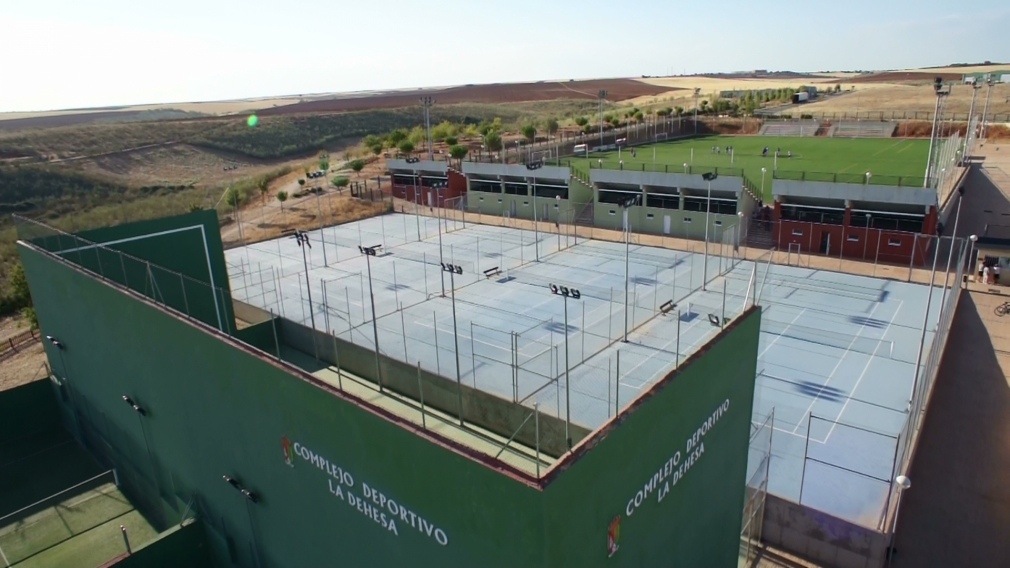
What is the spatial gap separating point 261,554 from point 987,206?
1949 inches

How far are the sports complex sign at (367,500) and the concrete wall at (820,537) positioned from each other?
890 cm

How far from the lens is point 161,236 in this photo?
1884cm

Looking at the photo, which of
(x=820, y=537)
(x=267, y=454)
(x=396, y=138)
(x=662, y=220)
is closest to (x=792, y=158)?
(x=662, y=220)

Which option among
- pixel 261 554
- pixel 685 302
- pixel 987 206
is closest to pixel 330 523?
pixel 261 554

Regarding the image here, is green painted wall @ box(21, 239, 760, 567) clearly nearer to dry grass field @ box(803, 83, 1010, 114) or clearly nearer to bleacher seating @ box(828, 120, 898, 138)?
bleacher seating @ box(828, 120, 898, 138)

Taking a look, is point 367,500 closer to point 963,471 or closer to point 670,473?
point 670,473

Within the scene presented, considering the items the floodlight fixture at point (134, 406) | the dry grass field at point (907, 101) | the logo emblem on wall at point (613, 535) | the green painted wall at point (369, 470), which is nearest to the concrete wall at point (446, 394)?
the green painted wall at point (369, 470)

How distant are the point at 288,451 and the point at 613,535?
4.36m

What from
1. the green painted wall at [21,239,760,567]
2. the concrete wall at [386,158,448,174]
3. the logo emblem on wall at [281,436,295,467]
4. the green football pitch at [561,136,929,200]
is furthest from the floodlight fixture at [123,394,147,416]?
the concrete wall at [386,158,448,174]

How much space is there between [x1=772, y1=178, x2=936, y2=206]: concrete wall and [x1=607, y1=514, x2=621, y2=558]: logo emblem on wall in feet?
95.8

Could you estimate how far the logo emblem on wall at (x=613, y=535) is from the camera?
6512 millimetres

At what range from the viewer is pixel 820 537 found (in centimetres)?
1243

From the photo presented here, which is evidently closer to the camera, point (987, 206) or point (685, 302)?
point (685, 302)

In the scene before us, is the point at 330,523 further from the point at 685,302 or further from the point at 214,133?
the point at 214,133
